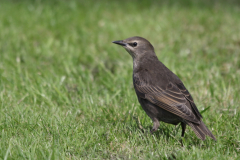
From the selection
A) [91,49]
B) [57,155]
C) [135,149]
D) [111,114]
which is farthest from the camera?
[91,49]

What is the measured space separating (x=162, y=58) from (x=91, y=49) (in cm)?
186

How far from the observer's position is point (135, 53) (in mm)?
5449

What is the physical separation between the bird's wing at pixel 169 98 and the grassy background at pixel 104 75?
378 mm

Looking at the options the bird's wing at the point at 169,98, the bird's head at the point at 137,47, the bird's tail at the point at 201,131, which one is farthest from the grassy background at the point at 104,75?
the bird's head at the point at 137,47

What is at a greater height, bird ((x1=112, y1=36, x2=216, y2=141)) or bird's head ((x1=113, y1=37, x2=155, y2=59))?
bird's head ((x1=113, y1=37, x2=155, y2=59))

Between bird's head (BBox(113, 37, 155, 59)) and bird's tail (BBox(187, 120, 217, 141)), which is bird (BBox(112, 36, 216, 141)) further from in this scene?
bird's head (BBox(113, 37, 155, 59))

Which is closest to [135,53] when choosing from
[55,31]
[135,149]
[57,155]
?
[135,149]

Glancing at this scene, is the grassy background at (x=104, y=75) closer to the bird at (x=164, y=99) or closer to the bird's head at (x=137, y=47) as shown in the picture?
the bird at (x=164, y=99)

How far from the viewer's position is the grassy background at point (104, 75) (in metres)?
4.09

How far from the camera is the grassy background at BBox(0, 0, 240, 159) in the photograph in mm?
4086

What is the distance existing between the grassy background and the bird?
23 centimetres


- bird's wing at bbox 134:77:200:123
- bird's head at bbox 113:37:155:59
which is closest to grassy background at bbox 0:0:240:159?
bird's wing at bbox 134:77:200:123

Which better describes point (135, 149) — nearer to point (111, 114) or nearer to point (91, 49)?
point (111, 114)

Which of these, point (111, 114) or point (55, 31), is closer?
point (111, 114)
